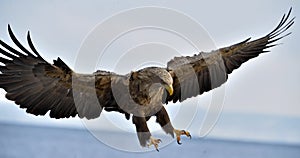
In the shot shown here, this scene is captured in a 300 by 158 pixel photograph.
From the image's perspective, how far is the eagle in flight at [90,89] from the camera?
795 centimetres

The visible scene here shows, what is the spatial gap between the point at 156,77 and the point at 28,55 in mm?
1682

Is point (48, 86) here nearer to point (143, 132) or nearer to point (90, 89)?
point (90, 89)

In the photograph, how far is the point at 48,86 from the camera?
836cm

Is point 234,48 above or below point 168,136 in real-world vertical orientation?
above

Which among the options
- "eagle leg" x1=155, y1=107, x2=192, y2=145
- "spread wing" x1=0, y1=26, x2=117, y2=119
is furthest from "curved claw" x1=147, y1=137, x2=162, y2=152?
"spread wing" x1=0, y1=26, x2=117, y2=119

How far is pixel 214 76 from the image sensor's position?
921cm

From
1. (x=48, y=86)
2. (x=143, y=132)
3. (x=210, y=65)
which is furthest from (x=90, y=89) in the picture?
(x=210, y=65)

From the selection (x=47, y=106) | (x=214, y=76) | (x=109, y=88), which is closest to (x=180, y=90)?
(x=214, y=76)

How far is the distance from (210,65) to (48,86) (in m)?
2.38

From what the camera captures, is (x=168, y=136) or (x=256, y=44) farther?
(x=256, y=44)

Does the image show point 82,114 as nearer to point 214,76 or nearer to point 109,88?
point 109,88

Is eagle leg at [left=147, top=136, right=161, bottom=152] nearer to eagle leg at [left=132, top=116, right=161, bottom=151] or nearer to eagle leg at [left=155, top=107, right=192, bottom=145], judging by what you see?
eagle leg at [left=132, top=116, right=161, bottom=151]

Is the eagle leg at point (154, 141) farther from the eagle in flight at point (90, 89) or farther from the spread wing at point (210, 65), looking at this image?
the spread wing at point (210, 65)

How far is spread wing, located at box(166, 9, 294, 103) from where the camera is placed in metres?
8.78
